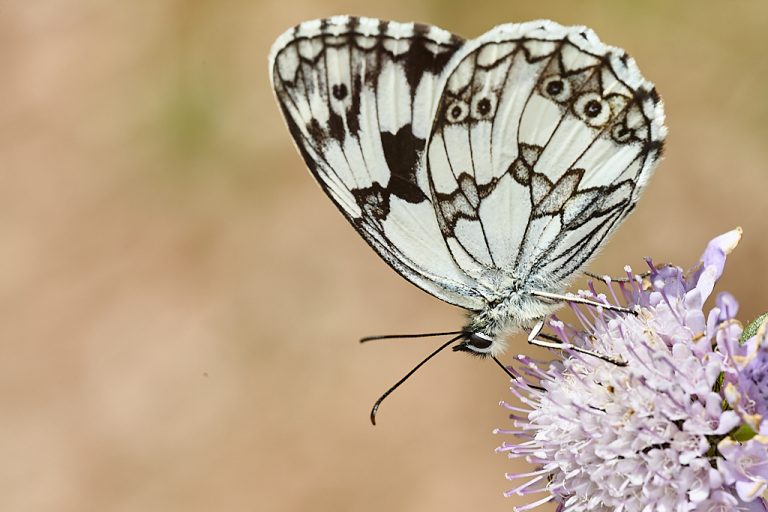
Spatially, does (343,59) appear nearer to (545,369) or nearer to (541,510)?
(545,369)

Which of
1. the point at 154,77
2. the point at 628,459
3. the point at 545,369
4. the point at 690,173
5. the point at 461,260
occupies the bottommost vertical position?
the point at 628,459

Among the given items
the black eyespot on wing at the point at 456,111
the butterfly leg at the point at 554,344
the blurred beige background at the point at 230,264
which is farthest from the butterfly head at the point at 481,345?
the blurred beige background at the point at 230,264

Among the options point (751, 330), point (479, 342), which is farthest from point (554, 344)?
point (751, 330)

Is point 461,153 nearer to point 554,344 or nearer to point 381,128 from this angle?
point 381,128

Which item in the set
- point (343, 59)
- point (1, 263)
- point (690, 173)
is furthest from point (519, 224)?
point (1, 263)

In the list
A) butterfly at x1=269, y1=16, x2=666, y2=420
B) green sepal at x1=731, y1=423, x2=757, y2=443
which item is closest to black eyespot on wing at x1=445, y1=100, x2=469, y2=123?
butterfly at x1=269, y1=16, x2=666, y2=420

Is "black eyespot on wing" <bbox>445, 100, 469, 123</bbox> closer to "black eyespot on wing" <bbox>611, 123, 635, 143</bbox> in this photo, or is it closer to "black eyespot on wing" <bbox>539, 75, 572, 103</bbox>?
"black eyespot on wing" <bbox>539, 75, 572, 103</bbox>
